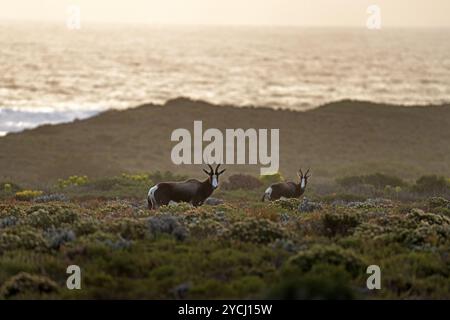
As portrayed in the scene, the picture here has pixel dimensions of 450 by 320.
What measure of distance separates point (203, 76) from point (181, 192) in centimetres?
10111

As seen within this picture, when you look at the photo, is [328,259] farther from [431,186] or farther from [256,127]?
[256,127]

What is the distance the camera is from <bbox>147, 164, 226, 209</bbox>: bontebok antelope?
23406mm

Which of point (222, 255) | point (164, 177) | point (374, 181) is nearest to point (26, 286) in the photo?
point (222, 255)

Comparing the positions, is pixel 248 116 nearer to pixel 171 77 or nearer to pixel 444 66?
pixel 171 77

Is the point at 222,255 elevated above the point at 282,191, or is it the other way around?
the point at 222,255

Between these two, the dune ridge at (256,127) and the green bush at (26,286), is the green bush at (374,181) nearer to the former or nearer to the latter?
the dune ridge at (256,127)

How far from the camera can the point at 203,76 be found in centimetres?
12375

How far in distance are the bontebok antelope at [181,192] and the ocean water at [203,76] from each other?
50.8 m

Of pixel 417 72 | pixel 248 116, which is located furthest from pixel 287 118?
pixel 417 72

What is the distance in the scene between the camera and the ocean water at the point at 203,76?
89.2m

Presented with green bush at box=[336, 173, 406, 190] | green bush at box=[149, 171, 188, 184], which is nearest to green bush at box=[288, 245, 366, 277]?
green bush at box=[336, 173, 406, 190]

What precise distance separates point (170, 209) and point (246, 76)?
106m

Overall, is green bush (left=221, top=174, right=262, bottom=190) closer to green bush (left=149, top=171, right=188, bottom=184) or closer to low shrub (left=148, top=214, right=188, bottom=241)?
green bush (left=149, top=171, right=188, bottom=184)

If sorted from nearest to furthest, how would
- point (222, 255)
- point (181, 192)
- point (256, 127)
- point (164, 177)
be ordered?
point (222, 255), point (181, 192), point (164, 177), point (256, 127)
